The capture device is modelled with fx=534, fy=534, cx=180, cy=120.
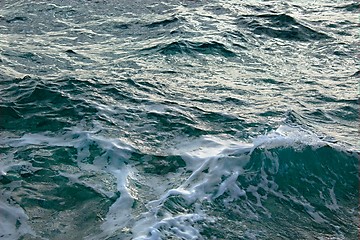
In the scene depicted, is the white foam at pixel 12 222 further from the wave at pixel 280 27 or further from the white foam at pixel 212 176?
the wave at pixel 280 27

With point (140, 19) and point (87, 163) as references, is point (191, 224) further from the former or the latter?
point (140, 19)

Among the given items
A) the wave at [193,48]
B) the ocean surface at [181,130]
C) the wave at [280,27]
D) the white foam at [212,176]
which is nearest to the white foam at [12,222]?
the ocean surface at [181,130]

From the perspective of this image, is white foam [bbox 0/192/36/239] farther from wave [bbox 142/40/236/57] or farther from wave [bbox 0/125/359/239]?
wave [bbox 142/40/236/57]

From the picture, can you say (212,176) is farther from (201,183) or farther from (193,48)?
(193,48)

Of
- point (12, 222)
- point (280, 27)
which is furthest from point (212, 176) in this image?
point (280, 27)

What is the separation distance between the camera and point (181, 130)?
5.61 meters

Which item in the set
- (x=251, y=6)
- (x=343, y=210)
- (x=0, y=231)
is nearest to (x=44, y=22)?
(x=251, y=6)

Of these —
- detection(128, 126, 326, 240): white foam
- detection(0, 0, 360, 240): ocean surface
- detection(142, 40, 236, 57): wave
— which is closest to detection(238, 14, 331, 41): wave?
detection(0, 0, 360, 240): ocean surface

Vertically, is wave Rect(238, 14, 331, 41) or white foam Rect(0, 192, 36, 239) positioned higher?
wave Rect(238, 14, 331, 41)

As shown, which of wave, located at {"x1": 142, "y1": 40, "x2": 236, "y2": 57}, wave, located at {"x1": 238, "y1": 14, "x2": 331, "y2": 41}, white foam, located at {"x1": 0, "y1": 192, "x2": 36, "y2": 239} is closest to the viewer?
white foam, located at {"x1": 0, "y1": 192, "x2": 36, "y2": 239}

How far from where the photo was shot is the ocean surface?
422cm

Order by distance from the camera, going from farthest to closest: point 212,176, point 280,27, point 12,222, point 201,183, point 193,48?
1. point 280,27
2. point 193,48
3. point 212,176
4. point 201,183
5. point 12,222

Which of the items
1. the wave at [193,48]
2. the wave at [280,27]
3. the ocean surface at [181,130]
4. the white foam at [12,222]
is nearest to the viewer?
the white foam at [12,222]

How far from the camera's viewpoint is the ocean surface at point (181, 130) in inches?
166
